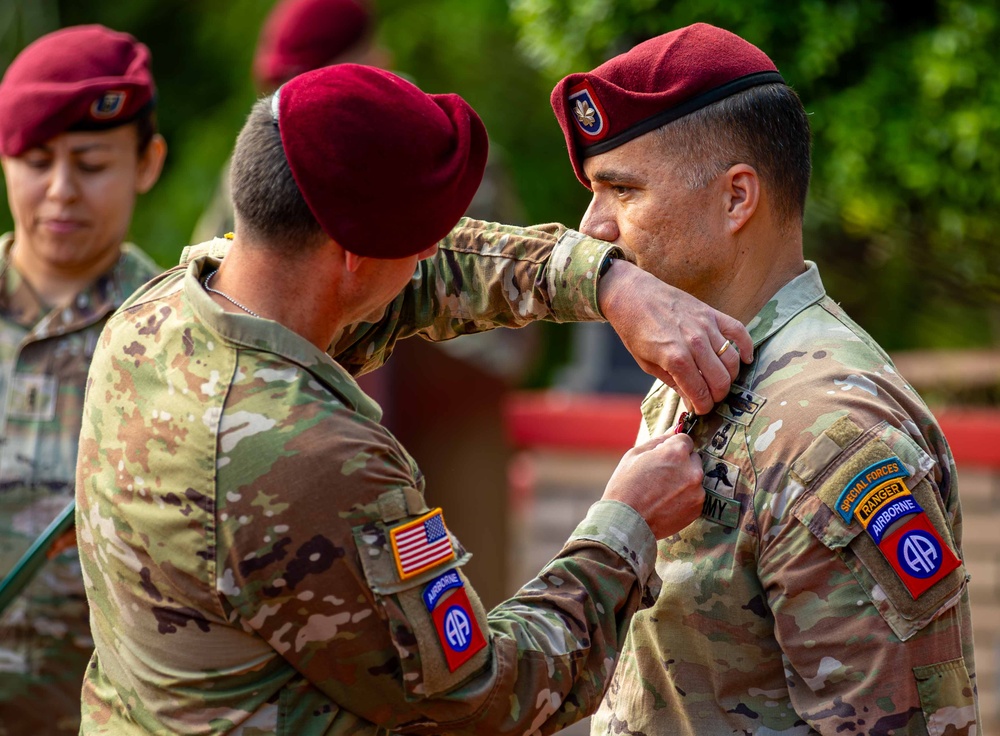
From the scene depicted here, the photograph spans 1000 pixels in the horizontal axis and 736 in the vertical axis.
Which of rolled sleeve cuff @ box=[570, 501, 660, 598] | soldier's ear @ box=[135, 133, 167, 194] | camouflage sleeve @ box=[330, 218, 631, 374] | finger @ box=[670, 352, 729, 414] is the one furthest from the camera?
soldier's ear @ box=[135, 133, 167, 194]

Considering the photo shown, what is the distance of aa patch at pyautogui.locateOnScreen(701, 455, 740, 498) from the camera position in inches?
96.3

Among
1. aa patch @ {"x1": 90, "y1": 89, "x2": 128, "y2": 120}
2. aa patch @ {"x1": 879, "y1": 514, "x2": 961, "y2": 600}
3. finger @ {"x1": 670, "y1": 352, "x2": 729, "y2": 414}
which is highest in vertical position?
aa patch @ {"x1": 90, "y1": 89, "x2": 128, "y2": 120}

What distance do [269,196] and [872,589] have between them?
1.22 meters

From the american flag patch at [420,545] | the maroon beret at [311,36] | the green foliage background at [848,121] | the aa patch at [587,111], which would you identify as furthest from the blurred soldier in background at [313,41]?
the american flag patch at [420,545]

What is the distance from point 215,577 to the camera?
2074 millimetres

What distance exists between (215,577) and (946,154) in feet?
10.4

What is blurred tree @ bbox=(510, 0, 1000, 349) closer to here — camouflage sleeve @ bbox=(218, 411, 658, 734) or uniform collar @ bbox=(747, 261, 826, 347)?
uniform collar @ bbox=(747, 261, 826, 347)

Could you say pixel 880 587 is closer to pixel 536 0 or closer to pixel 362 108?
pixel 362 108

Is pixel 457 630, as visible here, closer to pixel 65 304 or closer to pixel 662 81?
pixel 662 81

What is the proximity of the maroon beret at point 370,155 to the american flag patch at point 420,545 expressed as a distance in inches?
18.1

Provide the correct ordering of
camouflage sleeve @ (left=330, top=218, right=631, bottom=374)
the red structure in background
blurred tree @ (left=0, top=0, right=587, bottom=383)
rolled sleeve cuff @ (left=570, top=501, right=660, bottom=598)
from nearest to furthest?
rolled sleeve cuff @ (left=570, top=501, right=660, bottom=598) < camouflage sleeve @ (left=330, top=218, right=631, bottom=374) < the red structure in background < blurred tree @ (left=0, top=0, right=587, bottom=383)

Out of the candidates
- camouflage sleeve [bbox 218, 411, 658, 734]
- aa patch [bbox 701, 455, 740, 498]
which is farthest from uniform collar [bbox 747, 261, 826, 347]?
camouflage sleeve [bbox 218, 411, 658, 734]

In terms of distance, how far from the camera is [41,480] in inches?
148

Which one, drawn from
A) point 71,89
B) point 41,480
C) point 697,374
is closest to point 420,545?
point 697,374
